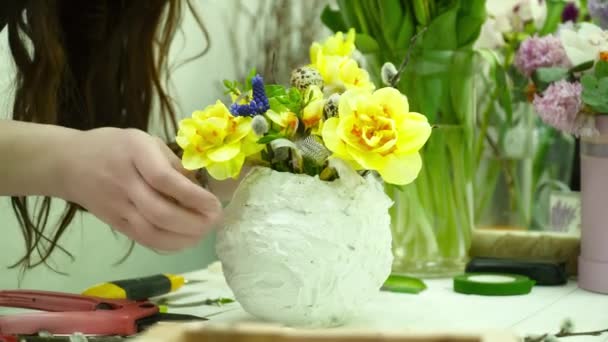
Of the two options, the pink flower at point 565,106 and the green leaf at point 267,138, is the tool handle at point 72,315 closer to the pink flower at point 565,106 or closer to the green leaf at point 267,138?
the green leaf at point 267,138

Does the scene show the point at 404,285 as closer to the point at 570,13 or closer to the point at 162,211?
the point at 162,211

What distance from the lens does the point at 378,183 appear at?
673mm

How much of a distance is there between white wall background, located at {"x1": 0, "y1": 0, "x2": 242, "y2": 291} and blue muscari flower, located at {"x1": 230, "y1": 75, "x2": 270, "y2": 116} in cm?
44

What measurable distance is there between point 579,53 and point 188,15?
61 centimetres

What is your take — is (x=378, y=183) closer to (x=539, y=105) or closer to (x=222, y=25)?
(x=539, y=105)

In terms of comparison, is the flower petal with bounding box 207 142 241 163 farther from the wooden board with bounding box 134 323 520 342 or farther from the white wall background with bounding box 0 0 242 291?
the white wall background with bounding box 0 0 242 291

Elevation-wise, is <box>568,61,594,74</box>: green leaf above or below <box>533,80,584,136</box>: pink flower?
above

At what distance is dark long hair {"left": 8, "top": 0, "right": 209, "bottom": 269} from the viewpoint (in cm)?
86

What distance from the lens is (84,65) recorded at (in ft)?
3.11

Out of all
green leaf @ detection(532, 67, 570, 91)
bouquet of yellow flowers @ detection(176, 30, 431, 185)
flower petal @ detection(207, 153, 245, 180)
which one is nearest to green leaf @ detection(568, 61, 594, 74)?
green leaf @ detection(532, 67, 570, 91)

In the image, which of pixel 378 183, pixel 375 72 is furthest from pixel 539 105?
pixel 378 183

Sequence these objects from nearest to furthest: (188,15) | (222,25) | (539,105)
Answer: (539,105) < (188,15) < (222,25)

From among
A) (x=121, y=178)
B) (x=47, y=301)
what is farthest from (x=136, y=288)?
(x=121, y=178)

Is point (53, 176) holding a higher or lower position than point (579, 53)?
lower
